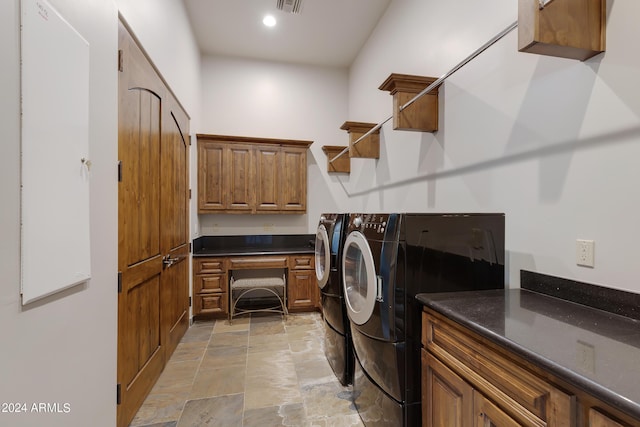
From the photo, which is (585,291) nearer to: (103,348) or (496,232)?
(496,232)

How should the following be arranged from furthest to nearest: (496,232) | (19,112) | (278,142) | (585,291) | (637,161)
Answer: (278,142)
(496,232)
(585,291)
(637,161)
(19,112)

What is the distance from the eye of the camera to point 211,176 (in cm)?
372

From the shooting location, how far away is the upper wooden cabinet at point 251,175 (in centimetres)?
371

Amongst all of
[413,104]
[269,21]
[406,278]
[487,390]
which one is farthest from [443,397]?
[269,21]

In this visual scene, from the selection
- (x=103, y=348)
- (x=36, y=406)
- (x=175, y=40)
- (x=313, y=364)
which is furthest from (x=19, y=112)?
(x=313, y=364)

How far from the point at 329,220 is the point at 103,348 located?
164 cm

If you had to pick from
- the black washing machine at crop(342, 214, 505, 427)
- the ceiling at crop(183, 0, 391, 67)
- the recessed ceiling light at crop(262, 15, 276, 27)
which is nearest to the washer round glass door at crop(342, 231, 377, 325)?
the black washing machine at crop(342, 214, 505, 427)

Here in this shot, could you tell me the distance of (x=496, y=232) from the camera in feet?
5.07

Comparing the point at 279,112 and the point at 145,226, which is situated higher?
the point at 279,112

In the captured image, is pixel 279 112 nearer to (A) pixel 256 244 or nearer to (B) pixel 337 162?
(B) pixel 337 162

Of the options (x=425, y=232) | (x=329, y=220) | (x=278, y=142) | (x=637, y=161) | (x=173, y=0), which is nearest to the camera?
(x=637, y=161)

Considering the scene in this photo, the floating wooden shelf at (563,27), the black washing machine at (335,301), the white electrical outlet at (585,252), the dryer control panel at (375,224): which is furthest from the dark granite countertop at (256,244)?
the floating wooden shelf at (563,27)

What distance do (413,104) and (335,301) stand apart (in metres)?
1.59

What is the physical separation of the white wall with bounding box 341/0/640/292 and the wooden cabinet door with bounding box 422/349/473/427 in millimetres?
684
